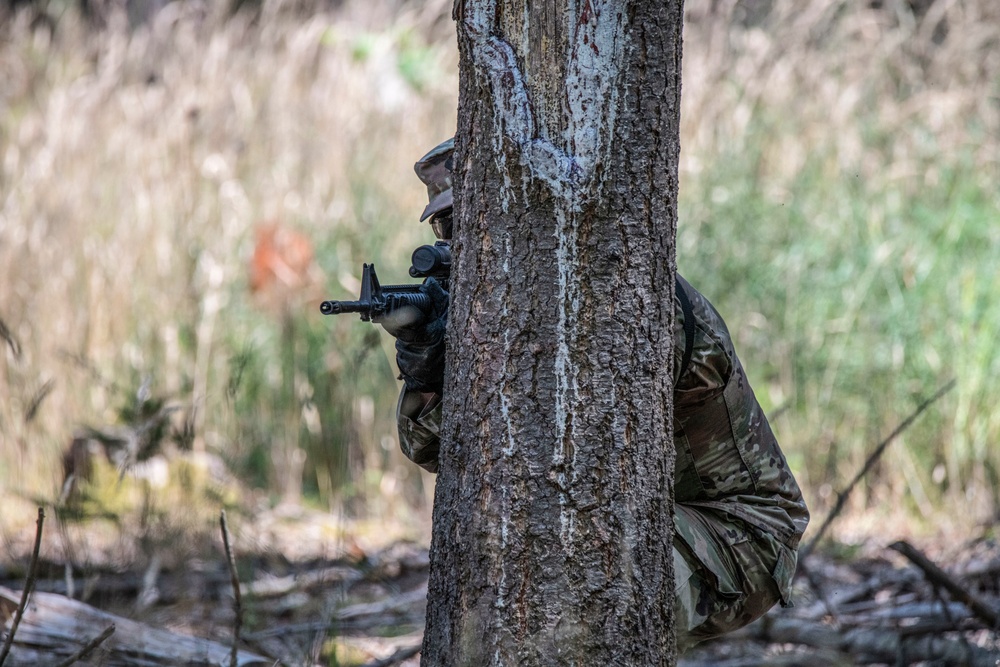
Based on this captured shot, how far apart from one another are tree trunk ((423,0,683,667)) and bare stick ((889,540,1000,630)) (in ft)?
3.87

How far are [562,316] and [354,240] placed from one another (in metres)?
3.36

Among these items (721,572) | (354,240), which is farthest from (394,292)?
(354,240)

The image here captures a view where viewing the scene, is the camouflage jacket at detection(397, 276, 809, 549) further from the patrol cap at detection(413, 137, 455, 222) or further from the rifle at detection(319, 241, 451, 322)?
the patrol cap at detection(413, 137, 455, 222)

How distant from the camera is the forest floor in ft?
7.99

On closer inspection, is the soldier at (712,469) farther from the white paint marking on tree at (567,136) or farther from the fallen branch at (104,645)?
the fallen branch at (104,645)

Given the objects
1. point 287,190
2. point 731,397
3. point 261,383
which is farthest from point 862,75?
point 731,397

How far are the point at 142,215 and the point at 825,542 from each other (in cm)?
332

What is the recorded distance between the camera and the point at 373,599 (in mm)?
3443

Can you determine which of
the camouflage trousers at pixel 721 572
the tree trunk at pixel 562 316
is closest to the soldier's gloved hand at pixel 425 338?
the tree trunk at pixel 562 316

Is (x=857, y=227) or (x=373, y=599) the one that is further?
(x=857, y=227)

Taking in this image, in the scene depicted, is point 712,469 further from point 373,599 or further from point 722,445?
point 373,599

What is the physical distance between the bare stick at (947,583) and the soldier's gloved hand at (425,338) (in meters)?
1.30

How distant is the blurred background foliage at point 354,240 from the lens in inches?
158

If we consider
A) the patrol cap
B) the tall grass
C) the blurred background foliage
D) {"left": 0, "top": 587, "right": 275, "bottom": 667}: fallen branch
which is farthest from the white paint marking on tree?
the tall grass
